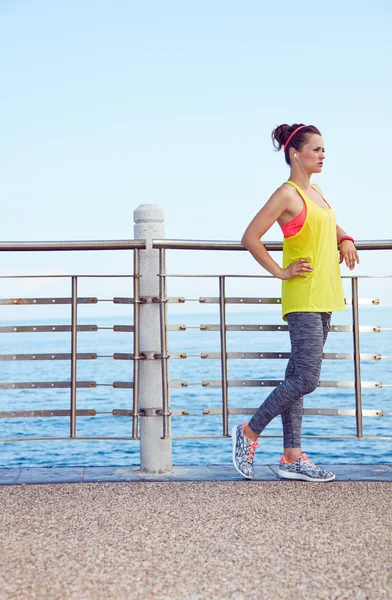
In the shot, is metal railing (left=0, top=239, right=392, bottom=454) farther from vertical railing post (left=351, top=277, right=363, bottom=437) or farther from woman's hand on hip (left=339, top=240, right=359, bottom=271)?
woman's hand on hip (left=339, top=240, right=359, bottom=271)

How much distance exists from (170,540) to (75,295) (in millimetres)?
1587

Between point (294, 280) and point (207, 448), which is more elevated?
point (294, 280)

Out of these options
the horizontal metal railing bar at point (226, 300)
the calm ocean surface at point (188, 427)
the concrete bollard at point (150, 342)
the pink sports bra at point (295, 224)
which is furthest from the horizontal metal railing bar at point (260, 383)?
the calm ocean surface at point (188, 427)

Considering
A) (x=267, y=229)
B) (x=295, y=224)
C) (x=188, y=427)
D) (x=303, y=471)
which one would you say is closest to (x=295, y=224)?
(x=295, y=224)

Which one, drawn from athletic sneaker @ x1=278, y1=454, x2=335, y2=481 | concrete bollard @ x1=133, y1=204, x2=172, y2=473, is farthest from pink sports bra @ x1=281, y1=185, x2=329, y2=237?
athletic sneaker @ x1=278, y1=454, x2=335, y2=481

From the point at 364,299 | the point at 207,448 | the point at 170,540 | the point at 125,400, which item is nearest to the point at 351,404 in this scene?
the point at 125,400

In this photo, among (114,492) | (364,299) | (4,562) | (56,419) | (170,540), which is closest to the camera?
(4,562)

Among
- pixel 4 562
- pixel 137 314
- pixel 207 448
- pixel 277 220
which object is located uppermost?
pixel 277 220

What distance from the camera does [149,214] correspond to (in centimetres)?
373

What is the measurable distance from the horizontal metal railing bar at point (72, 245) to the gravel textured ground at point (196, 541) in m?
1.05

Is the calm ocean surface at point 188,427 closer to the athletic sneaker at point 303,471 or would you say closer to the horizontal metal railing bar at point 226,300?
the horizontal metal railing bar at point 226,300

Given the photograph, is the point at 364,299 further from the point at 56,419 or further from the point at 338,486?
the point at 56,419

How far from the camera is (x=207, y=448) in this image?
15.6m

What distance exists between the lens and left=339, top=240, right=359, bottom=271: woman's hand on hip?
3.58 metres
